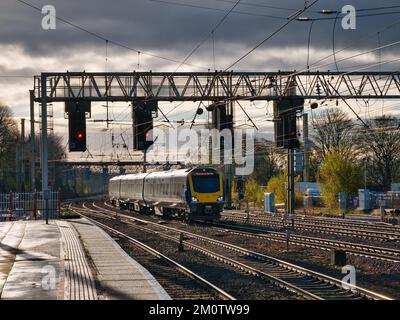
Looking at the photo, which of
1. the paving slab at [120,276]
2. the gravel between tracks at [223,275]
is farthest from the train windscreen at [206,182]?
the paving slab at [120,276]

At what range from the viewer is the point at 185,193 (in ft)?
131

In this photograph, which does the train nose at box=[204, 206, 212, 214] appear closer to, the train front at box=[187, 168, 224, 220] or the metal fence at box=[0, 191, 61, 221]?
the train front at box=[187, 168, 224, 220]

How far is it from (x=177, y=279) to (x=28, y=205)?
2936 cm

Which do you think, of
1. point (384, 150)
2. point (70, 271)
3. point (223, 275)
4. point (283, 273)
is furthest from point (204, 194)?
point (384, 150)

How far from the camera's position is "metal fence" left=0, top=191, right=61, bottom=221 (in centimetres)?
4178

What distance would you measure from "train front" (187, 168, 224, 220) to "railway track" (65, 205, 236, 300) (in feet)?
49.6

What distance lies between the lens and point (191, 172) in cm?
4012

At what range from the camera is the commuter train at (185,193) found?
39.5 meters

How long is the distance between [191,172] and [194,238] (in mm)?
10549

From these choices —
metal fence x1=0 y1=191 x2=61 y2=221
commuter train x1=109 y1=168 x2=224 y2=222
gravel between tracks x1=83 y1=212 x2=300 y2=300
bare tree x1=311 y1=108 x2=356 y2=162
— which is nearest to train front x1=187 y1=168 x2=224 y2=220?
commuter train x1=109 y1=168 x2=224 y2=222

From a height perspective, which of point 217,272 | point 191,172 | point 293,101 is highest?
A: point 293,101

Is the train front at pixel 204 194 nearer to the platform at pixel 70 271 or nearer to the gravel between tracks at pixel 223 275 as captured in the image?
the gravel between tracks at pixel 223 275
